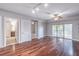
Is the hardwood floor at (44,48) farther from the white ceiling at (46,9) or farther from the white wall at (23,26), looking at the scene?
the white ceiling at (46,9)

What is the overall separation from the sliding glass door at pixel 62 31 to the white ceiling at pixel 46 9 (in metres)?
0.26

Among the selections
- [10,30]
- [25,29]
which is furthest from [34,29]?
[10,30]

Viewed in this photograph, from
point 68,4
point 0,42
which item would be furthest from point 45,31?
point 0,42

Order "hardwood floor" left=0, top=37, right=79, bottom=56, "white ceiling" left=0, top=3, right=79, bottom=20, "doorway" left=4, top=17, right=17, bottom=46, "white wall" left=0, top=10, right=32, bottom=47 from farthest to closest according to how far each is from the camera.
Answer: "doorway" left=4, top=17, right=17, bottom=46 < "white wall" left=0, top=10, right=32, bottom=47 < "hardwood floor" left=0, top=37, right=79, bottom=56 < "white ceiling" left=0, top=3, right=79, bottom=20

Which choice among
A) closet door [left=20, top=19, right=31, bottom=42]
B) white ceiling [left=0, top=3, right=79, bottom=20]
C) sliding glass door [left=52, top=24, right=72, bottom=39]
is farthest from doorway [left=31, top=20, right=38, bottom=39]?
sliding glass door [left=52, top=24, right=72, bottom=39]

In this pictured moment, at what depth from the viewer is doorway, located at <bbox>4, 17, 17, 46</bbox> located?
2730 millimetres

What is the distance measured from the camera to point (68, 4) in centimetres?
204

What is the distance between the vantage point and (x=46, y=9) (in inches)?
90.7

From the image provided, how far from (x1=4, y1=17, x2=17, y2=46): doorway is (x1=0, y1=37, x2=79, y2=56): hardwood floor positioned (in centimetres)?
21

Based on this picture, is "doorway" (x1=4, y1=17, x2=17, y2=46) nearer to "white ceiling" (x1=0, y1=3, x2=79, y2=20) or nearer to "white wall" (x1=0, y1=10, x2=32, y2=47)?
"white wall" (x1=0, y1=10, x2=32, y2=47)

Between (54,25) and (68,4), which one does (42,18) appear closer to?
(54,25)

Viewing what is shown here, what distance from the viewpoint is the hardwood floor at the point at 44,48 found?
2.33 metres

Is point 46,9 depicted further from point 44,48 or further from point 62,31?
point 44,48

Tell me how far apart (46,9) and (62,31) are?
27.2 inches
